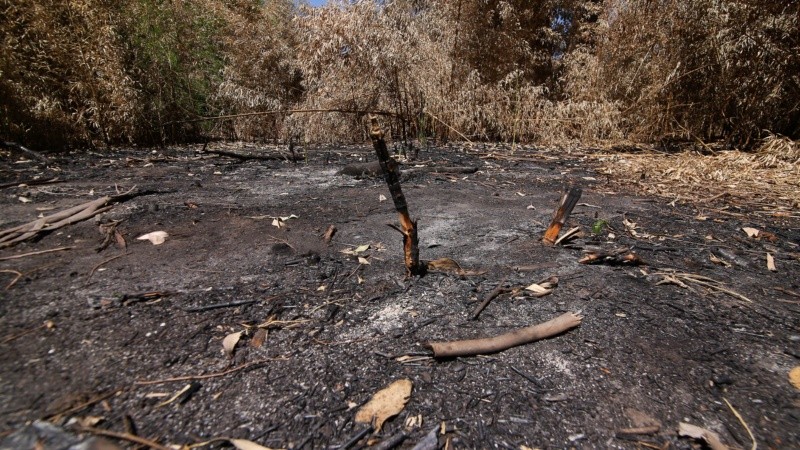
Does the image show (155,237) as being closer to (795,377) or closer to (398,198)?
(398,198)

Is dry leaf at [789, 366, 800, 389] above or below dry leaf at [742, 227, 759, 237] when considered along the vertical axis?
below

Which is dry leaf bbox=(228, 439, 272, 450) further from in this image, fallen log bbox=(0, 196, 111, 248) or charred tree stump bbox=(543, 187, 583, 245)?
fallen log bbox=(0, 196, 111, 248)

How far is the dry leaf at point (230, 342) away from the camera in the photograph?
3.75 feet

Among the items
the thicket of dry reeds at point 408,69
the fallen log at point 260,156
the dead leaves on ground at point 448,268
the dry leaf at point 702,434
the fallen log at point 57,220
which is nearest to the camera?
the dry leaf at point 702,434

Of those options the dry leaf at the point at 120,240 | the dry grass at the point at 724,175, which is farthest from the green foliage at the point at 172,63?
the dry grass at the point at 724,175

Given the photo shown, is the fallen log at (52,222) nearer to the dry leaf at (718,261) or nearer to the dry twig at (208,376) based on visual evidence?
the dry twig at (208,376)

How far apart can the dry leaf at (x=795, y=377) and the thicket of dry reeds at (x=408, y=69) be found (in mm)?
3798

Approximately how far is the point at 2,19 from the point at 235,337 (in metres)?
5.03

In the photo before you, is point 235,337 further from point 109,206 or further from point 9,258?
→ point 109,206

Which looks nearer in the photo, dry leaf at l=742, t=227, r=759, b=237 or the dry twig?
the dry twig

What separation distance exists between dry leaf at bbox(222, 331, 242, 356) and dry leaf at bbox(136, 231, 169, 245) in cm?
91

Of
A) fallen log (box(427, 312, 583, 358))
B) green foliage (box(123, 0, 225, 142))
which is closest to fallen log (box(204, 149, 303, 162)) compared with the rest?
green foliage (box(123, 0, 225, 142))

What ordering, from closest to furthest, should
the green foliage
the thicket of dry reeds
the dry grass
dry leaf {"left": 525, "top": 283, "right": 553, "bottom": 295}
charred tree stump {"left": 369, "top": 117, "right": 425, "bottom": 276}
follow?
charred tree stump {"left": 369, "top": 117, "right": 425, "bottom": 276}
dry leaf {"left": 525, "top": 283, "right": 553, "bottom": 295}
the dry grass
the thicket of dry reeds
the green foliage

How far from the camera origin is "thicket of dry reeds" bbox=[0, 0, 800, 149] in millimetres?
4008
